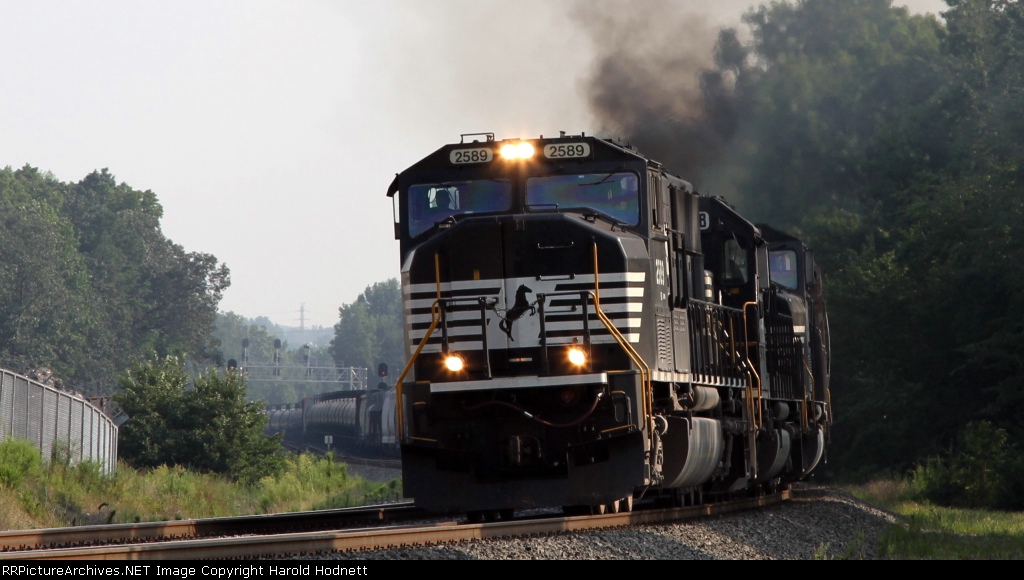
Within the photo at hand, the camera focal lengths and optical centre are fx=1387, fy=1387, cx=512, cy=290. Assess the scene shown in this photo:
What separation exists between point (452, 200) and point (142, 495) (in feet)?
40.2

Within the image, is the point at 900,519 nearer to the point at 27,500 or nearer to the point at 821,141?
the point at 27,500

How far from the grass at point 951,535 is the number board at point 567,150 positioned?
5.00 m

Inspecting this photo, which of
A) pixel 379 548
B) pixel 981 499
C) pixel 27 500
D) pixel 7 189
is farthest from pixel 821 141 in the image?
pixel 7 189

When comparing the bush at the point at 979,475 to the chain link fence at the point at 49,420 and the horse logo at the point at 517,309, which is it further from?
the chain link fence at the point at 49,420

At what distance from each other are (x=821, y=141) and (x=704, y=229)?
36845 mm

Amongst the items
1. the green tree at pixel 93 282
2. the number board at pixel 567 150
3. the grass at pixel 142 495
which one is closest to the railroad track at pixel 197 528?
the grass at pixel 142 495

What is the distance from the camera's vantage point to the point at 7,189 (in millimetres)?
114500

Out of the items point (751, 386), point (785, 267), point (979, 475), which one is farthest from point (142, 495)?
point (979, 475)

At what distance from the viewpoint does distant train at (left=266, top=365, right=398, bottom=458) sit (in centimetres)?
5297

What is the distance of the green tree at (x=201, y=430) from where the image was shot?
3841 cm

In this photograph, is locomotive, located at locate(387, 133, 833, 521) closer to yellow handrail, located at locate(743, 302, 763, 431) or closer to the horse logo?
the horse logo

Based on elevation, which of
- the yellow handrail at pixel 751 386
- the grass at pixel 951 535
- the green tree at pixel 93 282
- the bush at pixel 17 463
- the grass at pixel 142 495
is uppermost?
the green tree at pixel 93 282

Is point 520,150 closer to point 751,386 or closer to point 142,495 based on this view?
point 751,386

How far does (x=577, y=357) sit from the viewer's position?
13.5 meters
